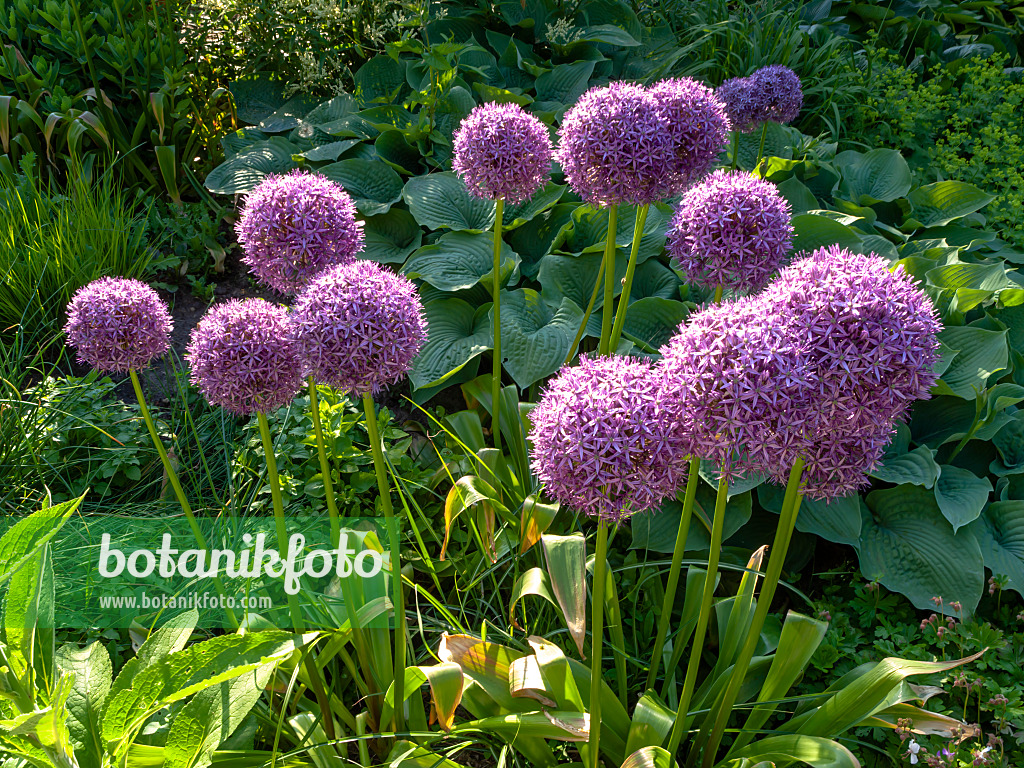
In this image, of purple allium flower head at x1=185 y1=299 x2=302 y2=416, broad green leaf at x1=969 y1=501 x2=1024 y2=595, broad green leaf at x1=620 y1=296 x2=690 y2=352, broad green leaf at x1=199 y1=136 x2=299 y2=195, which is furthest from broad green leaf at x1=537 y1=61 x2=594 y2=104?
purple allium flower head at x1=185 y1=299 x2=302 y2=416

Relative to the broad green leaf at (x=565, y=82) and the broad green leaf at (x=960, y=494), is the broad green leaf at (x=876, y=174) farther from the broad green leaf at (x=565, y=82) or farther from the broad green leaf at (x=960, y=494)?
the broad green leaf at (x=960, y=494)

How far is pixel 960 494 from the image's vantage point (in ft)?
9.46

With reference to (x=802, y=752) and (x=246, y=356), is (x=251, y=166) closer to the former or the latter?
(x=246, y=356)

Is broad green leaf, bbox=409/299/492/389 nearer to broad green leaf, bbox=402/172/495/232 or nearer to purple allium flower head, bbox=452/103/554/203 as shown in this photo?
broad green leaf, bbox=402/172/495/232

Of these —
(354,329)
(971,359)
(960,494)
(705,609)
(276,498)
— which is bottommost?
(960,494)

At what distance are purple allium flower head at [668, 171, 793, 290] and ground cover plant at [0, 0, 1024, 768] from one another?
1cm

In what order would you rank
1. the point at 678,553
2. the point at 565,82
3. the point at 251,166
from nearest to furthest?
the point at 678,553, the point at 251,166, the point at 565,82

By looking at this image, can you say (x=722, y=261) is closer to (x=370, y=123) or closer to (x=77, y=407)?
(x=77, y=407)

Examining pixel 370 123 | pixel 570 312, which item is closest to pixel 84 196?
pixel 370 123

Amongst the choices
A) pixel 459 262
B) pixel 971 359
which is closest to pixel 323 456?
pixel 459 262

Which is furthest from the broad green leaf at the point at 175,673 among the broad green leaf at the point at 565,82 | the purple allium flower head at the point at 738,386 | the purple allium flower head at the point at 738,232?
the broad green leaf at the point at 565,82

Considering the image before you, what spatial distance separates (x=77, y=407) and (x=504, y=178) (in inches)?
92.0

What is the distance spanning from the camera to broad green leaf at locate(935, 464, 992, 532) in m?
2.76

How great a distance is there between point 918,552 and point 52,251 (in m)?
4.31
